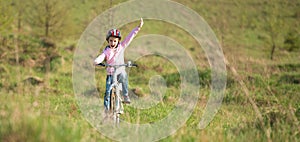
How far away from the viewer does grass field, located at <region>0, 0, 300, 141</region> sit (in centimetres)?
497

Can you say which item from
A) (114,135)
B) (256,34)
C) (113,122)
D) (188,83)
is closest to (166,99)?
(188,83)

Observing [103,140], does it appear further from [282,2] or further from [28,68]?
[282,2]

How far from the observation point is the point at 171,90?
1541 cm

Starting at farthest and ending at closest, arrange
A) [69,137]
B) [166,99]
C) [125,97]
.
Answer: [166,99] → [125,97] → [69,137]

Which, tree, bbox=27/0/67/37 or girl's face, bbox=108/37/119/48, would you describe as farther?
tree, bbox=27/0/67/37

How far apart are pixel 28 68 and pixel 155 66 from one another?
6977 millimetres

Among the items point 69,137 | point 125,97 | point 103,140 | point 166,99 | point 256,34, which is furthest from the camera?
point 256,34

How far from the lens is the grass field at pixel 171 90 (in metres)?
4.97

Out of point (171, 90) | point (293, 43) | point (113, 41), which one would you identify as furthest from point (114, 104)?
point (293, 43)

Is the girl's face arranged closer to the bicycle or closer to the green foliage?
the bicycle

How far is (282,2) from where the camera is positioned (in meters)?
59.8

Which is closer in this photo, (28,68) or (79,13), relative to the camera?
(28,68)

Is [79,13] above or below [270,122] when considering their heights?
above

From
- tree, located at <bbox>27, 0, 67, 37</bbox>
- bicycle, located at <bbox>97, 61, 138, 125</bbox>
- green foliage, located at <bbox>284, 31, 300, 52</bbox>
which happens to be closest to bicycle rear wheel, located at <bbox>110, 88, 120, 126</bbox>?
bicycle, located at <bbox>97, 61, 138, 125</bbox>
